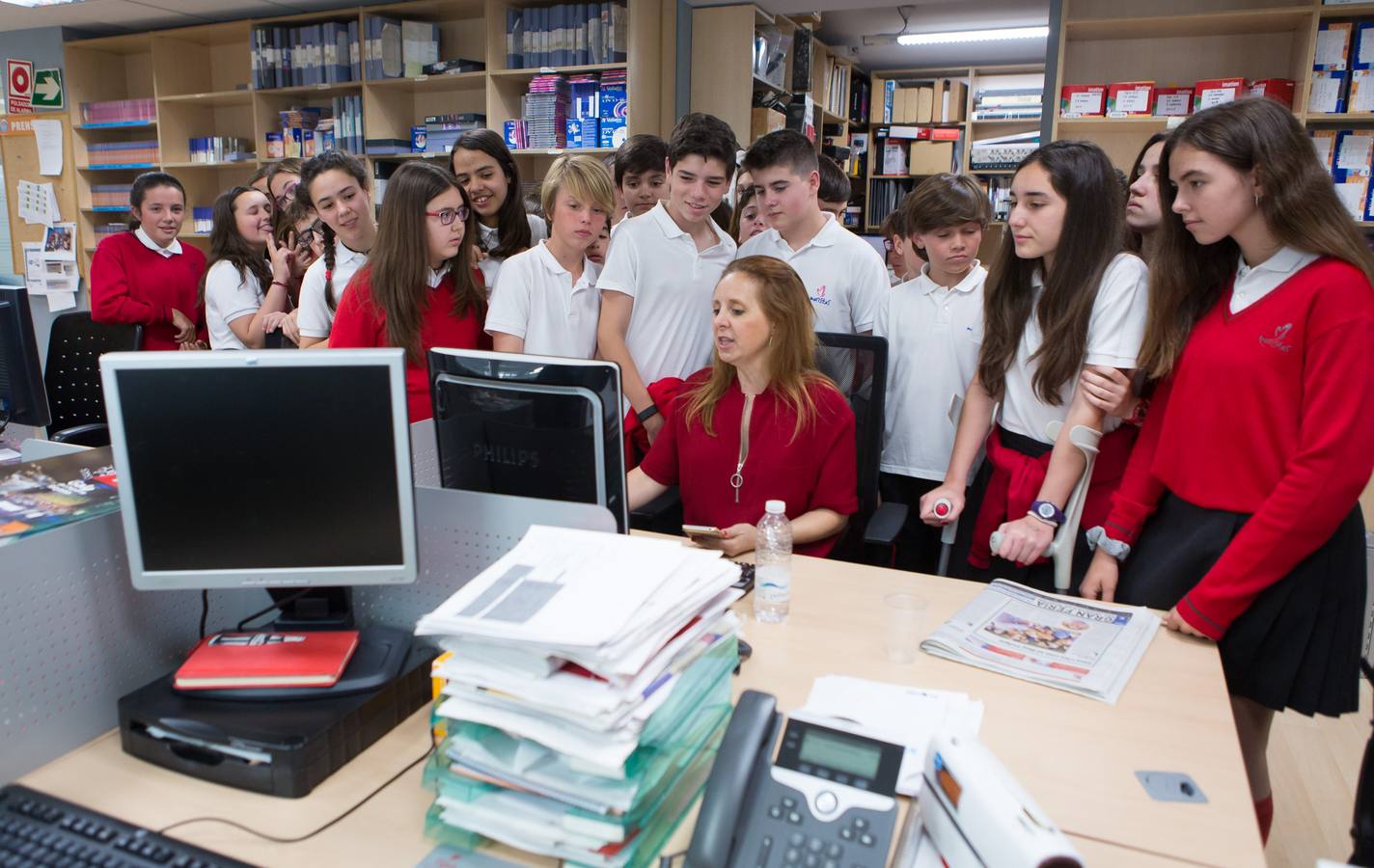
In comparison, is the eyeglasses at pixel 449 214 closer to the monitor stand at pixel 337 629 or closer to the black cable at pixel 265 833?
the monitor stand at pixel 337 629

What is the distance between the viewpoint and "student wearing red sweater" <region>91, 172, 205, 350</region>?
3.72 m

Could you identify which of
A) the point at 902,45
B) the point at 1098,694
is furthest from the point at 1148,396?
the point at 902,45

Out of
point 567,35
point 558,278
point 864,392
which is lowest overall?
point 864,392

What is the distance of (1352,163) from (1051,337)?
9.90 ft

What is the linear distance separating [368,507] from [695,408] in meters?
1.07

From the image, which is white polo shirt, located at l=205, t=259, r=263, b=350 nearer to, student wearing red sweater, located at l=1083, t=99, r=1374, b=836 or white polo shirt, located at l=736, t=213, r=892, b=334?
white polo shirt, located at l=736, t=213, r=892, b=334

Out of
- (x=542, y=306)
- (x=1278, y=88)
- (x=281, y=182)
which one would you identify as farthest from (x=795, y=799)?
(x=1278, y=88)

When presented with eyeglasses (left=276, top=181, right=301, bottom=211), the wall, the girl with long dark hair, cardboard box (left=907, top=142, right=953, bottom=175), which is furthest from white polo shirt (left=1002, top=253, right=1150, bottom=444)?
the wall

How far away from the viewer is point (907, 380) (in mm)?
2527

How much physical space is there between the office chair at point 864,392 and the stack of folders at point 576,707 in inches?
49.6

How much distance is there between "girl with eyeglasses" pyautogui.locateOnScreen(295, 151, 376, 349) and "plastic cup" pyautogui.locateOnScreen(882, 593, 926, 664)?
76.4 inches

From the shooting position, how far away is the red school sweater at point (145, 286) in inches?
143

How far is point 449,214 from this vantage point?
2.45m

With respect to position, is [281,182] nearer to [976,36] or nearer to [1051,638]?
[1051,638]
